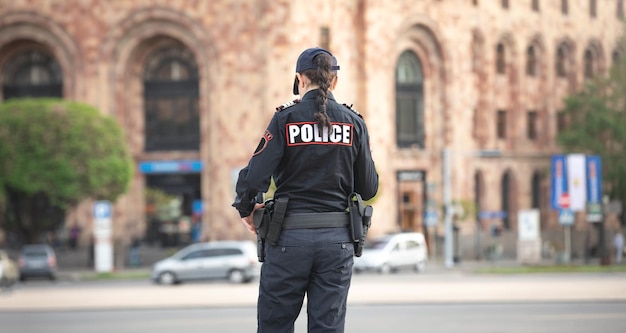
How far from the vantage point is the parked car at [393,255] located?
47656mm

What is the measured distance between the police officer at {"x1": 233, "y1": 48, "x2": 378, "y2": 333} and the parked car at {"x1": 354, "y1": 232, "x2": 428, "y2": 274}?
1532 inches

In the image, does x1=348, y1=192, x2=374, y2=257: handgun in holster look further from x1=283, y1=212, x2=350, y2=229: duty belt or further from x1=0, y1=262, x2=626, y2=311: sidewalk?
x1=0, y1=262, x2=626, y2=311: sidewalk

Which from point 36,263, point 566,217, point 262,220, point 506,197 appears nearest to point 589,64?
point 506,197

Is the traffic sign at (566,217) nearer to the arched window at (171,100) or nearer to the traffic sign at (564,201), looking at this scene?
the traffic sign at (564,201)

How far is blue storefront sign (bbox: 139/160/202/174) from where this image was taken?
204ft

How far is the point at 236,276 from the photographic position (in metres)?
39.5

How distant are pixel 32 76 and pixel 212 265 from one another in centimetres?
2679

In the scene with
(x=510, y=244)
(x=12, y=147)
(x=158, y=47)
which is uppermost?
(x=158, y=47)

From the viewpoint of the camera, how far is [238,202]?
7695 mm

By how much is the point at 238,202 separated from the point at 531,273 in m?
34.5

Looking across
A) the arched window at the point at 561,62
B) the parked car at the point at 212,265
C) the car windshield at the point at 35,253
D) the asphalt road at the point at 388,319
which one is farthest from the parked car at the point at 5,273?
the arched window at the point at 561,62

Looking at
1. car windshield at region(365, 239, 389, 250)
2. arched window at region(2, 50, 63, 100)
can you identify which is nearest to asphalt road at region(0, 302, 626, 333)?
car windshield at region(365, 239, 389, 250)

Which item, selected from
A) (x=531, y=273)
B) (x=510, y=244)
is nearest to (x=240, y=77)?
(x=510, y=244)

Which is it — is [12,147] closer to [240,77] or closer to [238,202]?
[240,77]
